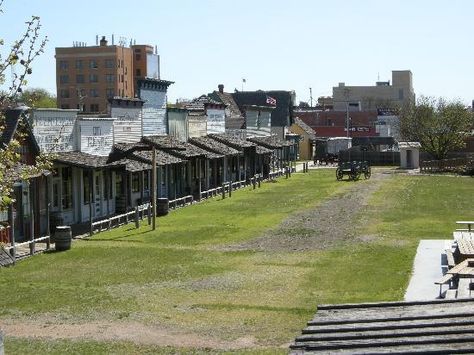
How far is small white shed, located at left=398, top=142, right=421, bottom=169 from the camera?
73.3m

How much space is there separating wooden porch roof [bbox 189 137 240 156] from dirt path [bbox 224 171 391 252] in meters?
9.63

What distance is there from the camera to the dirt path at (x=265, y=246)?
1597 centimetres

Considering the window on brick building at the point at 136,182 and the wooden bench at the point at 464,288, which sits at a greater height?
the window on brick building at the point at 136,182

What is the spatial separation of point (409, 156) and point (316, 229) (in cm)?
4393

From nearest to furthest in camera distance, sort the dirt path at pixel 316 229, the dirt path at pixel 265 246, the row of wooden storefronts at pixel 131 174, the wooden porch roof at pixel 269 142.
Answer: the dirt path at pixel 265 246, the dirt path at pixel 316 229, the row of wooden storefronts at pixel 131 174, the wooden porch roof at pixel 269 142

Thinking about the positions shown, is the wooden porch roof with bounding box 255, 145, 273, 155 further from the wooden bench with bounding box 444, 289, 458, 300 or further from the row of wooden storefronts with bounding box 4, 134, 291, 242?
the wooden bench with bounding box 444, 289, 458, 300

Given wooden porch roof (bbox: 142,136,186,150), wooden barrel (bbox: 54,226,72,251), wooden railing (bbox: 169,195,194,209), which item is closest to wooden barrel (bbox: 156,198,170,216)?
wooden railing (bbox: 169,195,194,209)

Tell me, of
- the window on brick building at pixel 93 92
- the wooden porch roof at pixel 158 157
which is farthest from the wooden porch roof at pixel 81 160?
the window on brick building at pixel 93 92

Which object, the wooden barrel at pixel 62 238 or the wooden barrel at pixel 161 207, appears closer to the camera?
the wooden barrel at pixel 62 238

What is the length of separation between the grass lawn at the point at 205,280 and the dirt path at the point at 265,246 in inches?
6.7

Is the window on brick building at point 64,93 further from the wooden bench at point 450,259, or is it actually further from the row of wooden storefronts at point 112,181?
the wooden bench at point 450,259

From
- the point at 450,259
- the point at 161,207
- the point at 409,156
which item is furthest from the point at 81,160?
the point at 409,156

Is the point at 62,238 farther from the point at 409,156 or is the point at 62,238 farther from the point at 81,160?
the point at 409,156

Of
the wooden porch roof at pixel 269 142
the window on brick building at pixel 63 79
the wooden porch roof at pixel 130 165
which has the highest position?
the window on brick building at pixel 63 79
